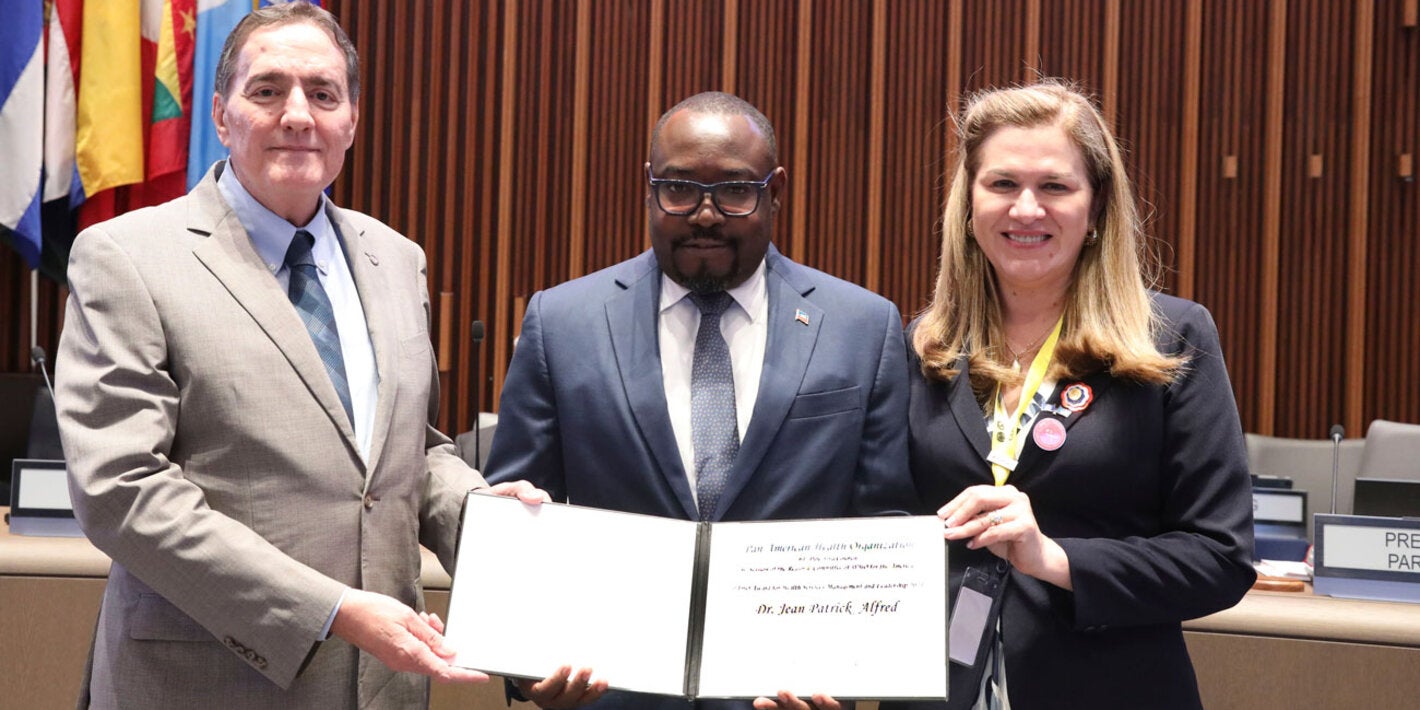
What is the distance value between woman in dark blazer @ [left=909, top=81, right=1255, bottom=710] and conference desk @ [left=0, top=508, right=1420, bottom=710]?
908 millimetres

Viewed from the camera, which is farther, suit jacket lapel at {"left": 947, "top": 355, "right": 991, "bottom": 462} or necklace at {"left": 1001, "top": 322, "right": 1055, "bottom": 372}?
necklace at {"left": 1001, "top": 322, "right": 1055, "bottom": 372}

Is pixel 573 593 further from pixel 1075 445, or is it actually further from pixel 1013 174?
pixel 1013 174

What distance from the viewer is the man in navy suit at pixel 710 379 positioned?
72.7 inches

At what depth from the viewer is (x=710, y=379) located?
1.90 m

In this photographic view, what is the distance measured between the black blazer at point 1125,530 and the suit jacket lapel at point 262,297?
2.96 ft

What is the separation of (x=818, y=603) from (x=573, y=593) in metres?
0.34

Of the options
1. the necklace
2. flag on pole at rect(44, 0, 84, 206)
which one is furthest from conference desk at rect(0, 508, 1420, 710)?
flag on pole at rect(44, 0, 84, 206)

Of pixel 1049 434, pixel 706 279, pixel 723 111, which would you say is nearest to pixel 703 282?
pixel 706 279

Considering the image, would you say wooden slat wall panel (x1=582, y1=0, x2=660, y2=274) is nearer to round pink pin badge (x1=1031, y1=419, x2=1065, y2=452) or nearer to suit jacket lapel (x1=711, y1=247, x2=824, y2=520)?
suit jacket lapel (x1=711, y1=247, x2=824, y2=520)

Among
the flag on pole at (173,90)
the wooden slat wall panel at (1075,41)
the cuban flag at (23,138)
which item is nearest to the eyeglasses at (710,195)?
the flag on pole at (173,90)

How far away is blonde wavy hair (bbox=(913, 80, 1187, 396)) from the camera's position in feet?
6.15

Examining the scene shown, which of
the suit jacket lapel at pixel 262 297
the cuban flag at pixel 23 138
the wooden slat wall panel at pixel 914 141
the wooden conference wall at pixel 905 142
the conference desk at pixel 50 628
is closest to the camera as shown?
the suit jacket lapel at pixel 262 297

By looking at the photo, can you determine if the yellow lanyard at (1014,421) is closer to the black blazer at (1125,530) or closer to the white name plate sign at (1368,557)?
the black blazer at (1125,530)

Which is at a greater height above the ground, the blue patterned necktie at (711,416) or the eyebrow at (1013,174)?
the eyebrow at (1013,174)
